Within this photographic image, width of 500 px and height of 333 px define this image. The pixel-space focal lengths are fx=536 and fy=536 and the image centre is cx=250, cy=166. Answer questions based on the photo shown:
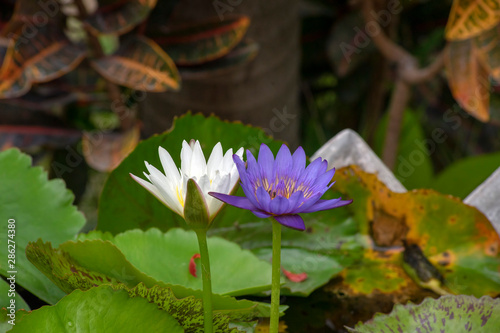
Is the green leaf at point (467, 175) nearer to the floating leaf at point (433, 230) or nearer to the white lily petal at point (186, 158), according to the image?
the floating leaf at point (433, 230)

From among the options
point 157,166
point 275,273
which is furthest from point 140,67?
point 275,273

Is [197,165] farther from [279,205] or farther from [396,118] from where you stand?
[396,118]

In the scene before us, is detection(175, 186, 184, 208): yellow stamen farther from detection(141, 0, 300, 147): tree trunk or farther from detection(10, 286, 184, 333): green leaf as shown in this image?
detection(141, 0, 300, 147): tree trunk

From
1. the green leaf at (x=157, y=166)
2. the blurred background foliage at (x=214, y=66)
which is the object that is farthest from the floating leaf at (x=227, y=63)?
the green leaf at (x=157, y=166)

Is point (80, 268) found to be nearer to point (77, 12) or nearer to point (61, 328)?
point (61, 328)

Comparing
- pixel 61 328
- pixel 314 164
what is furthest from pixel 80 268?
pixel 314 164

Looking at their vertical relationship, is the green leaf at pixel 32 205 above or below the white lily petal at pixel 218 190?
above

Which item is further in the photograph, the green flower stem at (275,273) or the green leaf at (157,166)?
the green leaf at (157,166)
